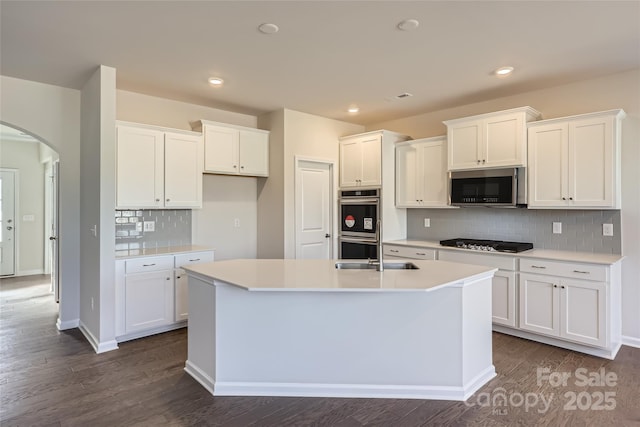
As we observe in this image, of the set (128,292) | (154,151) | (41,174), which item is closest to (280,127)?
(154,151)

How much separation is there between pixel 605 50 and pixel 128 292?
188 inches

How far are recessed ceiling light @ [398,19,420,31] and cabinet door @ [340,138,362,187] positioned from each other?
8.28ft

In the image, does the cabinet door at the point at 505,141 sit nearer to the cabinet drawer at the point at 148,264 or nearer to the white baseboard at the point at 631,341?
the white baseboard at the point at 631,341

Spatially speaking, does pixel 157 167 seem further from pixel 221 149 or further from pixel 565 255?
pixel 565 255

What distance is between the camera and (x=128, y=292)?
3572 mm

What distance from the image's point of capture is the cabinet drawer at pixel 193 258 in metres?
3.92

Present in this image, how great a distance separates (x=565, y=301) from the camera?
338cm

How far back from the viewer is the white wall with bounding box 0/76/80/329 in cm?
366

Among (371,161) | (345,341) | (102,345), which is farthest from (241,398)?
(371,161)

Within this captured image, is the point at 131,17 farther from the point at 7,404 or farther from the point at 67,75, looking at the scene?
Answer: the point at 7,404

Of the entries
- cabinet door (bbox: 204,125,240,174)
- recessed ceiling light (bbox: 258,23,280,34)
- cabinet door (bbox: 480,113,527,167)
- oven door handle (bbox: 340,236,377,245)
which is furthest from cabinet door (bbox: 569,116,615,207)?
cabinet door (bbox: 204,125,240,174)

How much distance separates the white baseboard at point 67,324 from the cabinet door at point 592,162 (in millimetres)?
5339

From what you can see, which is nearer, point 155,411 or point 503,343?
point 155,411

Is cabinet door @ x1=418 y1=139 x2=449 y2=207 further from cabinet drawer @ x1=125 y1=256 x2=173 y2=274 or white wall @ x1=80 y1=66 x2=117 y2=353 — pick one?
white wall @ x1=80 y1=66 x2=117 y2=353
